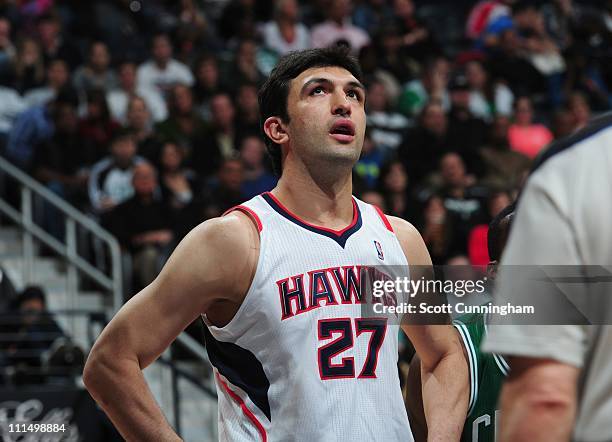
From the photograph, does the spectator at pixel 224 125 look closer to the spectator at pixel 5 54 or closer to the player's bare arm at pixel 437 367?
the spectator at pixel 5 54

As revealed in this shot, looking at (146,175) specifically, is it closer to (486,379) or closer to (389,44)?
(389,44)

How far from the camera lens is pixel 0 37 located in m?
12.3

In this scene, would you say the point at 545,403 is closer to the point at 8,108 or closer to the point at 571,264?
the point at 571,264

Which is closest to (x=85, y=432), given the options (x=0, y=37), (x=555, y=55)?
(x=0, y=37)

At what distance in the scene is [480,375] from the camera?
4.23 metres

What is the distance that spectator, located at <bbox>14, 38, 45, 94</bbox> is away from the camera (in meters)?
12.2

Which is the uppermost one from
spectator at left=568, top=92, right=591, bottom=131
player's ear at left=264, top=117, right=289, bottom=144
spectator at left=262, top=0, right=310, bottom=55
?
spectator at left=262, top=0, right=310, bottom=55

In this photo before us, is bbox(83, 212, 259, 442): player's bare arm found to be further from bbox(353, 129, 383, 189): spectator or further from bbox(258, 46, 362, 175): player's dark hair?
bbox(353, 129, 383, 189): spectator

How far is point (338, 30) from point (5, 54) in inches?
180

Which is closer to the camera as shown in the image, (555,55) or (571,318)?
(571,318)

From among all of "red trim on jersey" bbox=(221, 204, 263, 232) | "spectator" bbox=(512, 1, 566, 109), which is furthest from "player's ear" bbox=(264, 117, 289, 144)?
"spectator" bbox=(512, 1, 566, 109)

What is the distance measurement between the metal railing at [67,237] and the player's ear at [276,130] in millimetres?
5770

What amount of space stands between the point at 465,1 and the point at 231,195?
308 inches

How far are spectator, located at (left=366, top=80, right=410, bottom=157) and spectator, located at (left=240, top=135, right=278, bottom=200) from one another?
1.72 meters
